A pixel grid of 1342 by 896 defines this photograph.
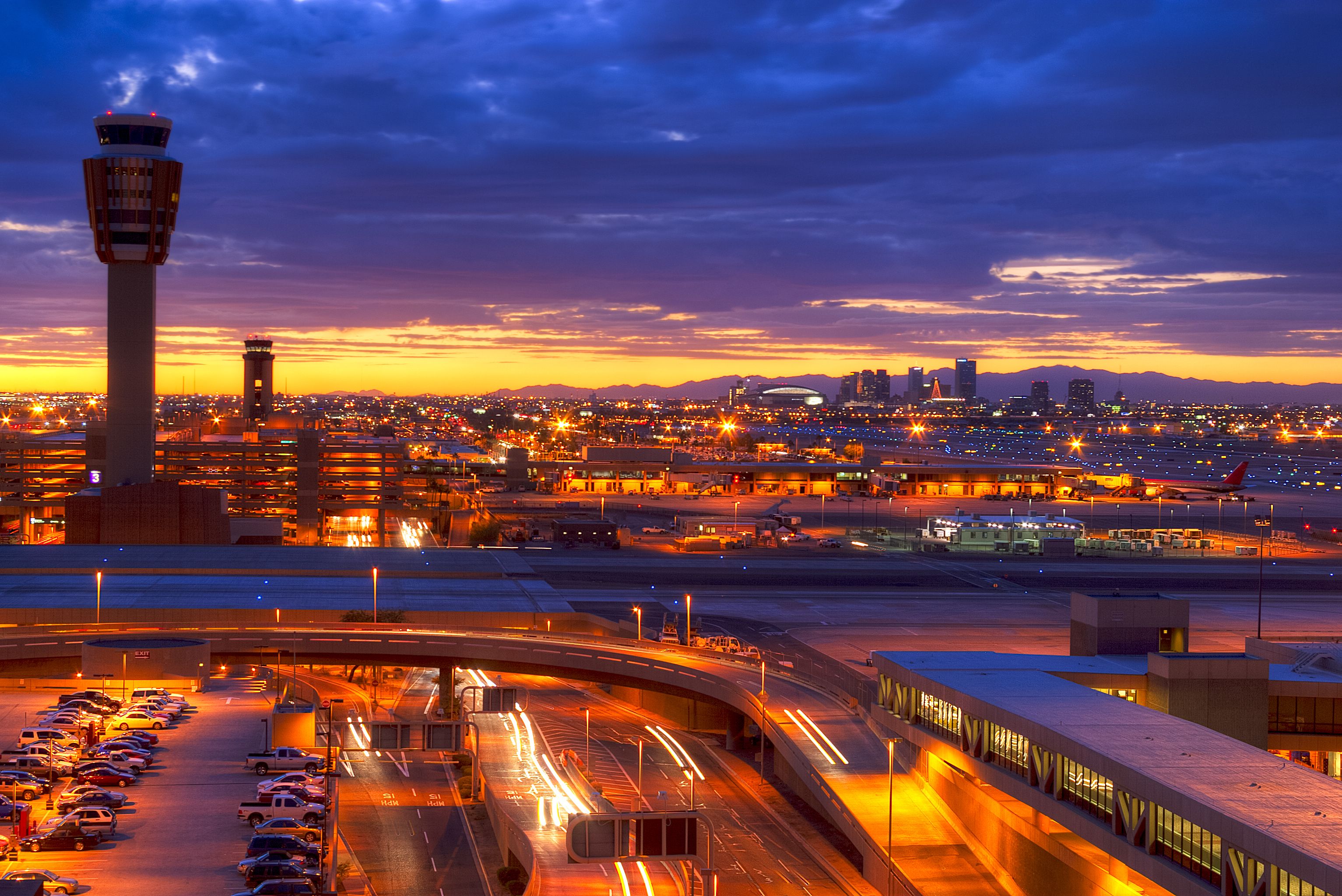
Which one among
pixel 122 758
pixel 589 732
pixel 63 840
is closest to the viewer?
pixel 63 840

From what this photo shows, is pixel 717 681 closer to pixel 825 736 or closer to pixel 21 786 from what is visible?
pixel 825 736

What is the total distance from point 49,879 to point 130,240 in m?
74.9

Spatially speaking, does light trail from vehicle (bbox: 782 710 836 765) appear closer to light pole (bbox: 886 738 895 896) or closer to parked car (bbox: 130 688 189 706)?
light pole (bbox: 886 738 895 896)

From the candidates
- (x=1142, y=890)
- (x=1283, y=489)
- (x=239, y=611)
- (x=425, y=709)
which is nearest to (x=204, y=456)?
(x=239, y=611)

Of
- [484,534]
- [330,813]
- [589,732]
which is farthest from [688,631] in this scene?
[484,534]

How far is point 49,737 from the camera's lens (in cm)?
4216

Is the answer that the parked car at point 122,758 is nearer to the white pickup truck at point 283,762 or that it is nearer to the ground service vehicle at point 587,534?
the white pickup truck at point 283,762

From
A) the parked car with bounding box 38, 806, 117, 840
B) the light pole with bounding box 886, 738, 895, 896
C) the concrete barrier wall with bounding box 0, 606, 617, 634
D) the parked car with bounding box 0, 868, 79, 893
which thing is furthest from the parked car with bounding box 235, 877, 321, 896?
the concrete barrier wall with bounding box 0, 606, 617, 634

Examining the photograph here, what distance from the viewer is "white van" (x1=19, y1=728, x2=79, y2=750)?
41906 mm

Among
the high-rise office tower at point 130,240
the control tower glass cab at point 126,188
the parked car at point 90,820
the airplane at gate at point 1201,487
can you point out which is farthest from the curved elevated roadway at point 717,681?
the airplane at gate at point 1201,487

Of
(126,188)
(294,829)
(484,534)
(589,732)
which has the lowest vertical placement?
(589,732)

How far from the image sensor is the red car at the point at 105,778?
38.2m

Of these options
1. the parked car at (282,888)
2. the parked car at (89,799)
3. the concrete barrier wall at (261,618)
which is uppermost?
the concrete barrier wall at (261,618)

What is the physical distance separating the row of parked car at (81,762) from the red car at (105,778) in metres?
0.03
